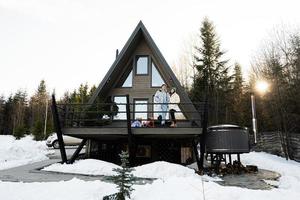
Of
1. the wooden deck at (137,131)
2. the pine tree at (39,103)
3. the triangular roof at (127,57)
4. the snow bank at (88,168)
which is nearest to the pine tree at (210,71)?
the triangular roof at (127,57)

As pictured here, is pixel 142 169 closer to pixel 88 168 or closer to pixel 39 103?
pixel 88 168

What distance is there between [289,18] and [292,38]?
185 centimetres

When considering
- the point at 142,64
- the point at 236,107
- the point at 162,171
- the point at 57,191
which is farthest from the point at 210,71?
the point at 57,191

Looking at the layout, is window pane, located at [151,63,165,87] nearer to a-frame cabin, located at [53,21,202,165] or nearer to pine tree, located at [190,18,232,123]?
a-frame cabin, located at [53,21,202,165]

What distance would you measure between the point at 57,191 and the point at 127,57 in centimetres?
1044

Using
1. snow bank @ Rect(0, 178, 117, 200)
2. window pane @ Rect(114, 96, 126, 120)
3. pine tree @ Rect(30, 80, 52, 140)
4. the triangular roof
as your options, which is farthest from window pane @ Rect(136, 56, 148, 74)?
pine tree @ Rect(30, 80, 52, 140)

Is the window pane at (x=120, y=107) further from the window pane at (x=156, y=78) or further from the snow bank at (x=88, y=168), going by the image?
the snow bank at (x=88, y=168)

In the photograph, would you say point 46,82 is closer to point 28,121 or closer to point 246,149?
point 28,121

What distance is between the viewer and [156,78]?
15523mm

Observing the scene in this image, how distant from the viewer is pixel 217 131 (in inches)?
452

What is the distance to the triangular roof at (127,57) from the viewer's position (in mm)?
13844

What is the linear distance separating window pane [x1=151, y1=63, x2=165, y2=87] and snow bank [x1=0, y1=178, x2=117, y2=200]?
9333 mm

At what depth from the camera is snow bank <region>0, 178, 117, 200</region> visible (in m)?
5.66

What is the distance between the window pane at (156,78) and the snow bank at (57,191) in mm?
9333
